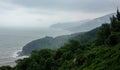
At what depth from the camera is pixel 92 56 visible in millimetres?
49594

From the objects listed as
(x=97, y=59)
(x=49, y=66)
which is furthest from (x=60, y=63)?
(x=97, y=59)

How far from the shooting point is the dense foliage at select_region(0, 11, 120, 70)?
4096 centimetres

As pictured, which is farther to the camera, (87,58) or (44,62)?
(44,62)

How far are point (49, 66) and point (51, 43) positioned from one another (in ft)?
365

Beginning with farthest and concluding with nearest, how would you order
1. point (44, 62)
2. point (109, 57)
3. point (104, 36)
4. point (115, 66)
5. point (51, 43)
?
1. point (51, 43)
2. point (44, 62)
3. point (104, 36)
4. point (109, 57)
5. point (115, 66)

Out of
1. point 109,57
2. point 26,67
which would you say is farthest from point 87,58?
point 26,67

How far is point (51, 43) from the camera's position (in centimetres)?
17212

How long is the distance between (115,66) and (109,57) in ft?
19.8

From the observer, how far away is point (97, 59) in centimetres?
4484

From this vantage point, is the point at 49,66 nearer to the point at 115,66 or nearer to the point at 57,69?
the point at 57,69

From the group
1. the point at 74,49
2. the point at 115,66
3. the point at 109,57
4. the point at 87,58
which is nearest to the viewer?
the point at 115,66

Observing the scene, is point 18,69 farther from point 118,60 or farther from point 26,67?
point 118,60

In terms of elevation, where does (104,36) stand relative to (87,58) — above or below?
above

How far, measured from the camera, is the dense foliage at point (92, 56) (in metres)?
41.0
